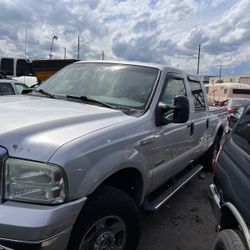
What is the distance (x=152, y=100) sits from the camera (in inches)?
154

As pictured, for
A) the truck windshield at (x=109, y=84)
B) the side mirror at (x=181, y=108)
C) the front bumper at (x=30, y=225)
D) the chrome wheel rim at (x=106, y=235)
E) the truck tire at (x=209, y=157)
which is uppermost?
the truck windshield at (x=109, y=84)

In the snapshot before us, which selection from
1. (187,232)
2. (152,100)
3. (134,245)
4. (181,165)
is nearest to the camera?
(134,245)

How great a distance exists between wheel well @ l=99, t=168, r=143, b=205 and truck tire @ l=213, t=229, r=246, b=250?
3.39ft

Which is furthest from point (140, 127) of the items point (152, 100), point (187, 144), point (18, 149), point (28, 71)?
point (28, 71)

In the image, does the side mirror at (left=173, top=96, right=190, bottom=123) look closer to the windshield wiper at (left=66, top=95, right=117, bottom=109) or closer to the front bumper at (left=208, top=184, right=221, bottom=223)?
the windshield wiper at (left=66, top=95, right=117, bottom=109)

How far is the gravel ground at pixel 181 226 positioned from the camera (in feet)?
13.8

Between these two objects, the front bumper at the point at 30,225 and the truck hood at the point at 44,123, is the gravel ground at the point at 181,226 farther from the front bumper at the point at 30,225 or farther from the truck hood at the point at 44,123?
the front bumper at the point at 30,225

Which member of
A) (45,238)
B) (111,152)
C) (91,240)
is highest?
(111,152)

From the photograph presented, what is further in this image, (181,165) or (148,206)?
(181,165)

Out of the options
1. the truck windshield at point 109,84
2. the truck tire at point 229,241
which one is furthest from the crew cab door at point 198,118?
the truck tire at point 229,241

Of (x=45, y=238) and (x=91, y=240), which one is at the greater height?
(x=45, y=238)

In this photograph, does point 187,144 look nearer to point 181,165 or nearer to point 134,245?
point 181,165

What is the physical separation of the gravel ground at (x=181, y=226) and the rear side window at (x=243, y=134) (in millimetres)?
1498

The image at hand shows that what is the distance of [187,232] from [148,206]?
0.88m
